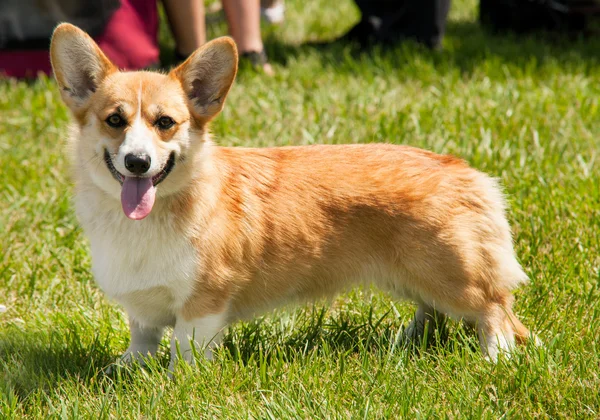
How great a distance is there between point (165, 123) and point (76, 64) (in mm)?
373

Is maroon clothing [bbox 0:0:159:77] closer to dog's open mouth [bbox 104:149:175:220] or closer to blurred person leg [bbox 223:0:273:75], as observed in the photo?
blurred person leg [bbox 223:0:273:75]

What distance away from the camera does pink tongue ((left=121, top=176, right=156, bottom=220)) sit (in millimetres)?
2463

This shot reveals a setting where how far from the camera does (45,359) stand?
8.93ft

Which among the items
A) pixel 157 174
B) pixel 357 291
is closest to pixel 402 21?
pixel 357 291

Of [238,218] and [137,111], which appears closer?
[137,111]

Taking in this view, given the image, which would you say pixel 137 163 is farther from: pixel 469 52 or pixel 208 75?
pixel 469 52

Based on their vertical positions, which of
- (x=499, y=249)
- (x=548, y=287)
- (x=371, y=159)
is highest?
(x=371, y=159)

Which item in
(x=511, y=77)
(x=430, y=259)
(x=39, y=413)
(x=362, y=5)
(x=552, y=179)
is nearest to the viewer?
(x=39, y=413)

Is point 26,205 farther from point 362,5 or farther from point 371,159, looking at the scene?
point 362,5

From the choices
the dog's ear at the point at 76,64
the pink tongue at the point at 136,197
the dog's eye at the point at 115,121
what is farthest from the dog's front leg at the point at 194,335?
the dog's ear at the point at 76,64

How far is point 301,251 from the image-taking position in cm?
275

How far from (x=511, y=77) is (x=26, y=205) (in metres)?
3.17

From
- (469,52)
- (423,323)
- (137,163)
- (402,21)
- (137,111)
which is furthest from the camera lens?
(402,21)

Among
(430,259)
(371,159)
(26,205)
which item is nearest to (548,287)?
(430,259)
